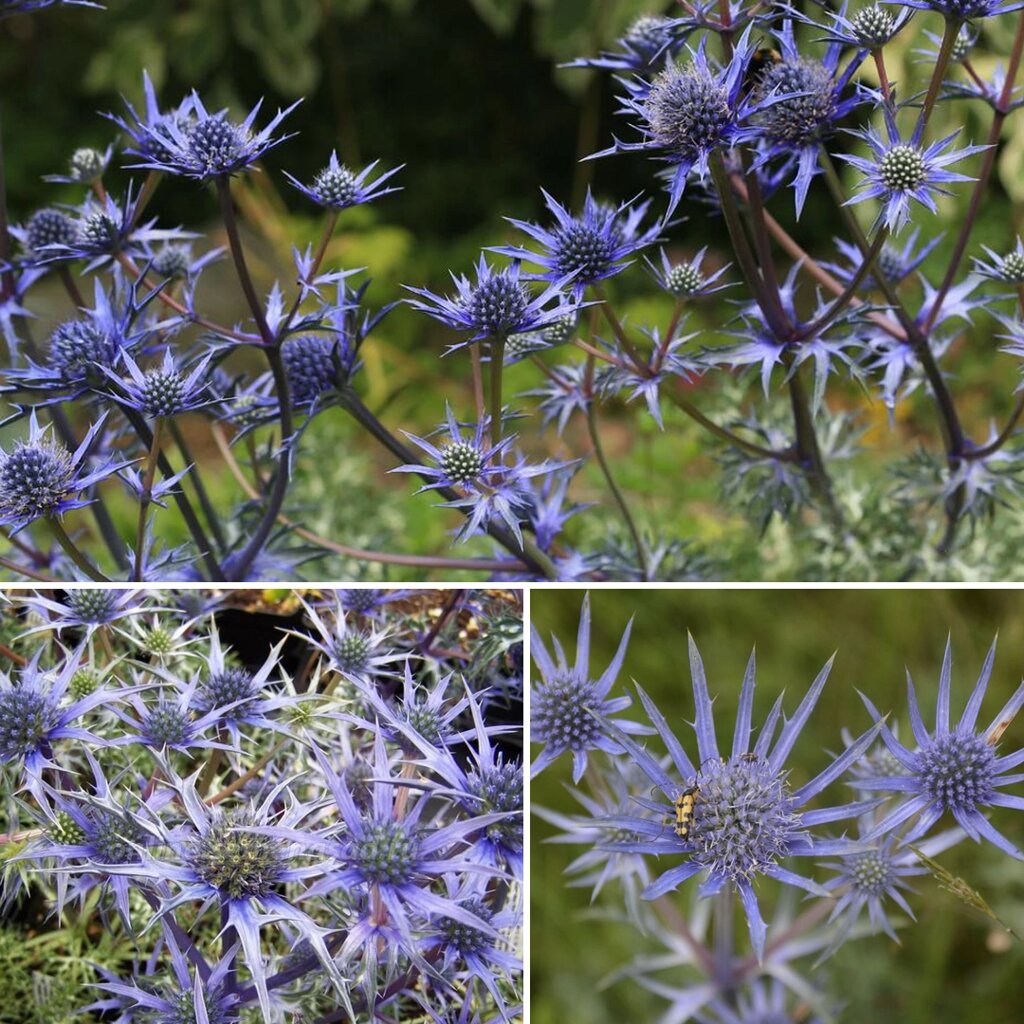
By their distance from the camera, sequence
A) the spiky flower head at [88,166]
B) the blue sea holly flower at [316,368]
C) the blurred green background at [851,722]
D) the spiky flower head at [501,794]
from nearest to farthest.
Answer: the spiky flower head at [501,794] < the blue sea holly flower at [316,368] < the spiky flower head at [88,166] < the blurred green background at [851,722]

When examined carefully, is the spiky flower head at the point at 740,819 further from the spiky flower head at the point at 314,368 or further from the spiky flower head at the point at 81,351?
the spiky flower head at the point at 81,351

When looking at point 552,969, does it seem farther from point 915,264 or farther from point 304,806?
point 915,264

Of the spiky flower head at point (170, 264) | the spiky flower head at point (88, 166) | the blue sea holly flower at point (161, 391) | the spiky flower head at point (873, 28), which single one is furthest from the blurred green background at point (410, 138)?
the spiky flower head at point (873, 28)

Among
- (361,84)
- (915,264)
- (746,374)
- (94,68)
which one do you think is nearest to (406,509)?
(746,374)

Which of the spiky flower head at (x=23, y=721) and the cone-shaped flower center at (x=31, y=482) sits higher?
the cone-shaped flower center at (x=31, y=482)

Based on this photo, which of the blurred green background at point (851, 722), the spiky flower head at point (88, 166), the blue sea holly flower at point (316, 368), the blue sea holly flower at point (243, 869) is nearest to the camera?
the blue sea holly flower at point (243, 869)

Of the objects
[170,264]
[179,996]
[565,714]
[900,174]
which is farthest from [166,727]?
[900,174]

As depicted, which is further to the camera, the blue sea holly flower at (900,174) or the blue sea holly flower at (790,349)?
the blue sea holly flower at (790,349)
